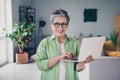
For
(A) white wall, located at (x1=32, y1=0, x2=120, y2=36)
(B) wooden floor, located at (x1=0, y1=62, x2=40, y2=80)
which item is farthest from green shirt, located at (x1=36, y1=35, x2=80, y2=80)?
(A) white wall, located at (x1=32, y1=0, x2=120, y2=36)

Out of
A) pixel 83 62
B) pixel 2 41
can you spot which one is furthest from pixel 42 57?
pixel 2 41

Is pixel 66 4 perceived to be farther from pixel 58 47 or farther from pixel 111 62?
pixel 58 47

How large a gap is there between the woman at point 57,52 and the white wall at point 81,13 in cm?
754

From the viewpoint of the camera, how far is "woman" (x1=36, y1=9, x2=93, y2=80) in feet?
4.60

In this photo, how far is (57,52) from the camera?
4.64 ft

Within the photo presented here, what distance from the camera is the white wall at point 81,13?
29.3 feet

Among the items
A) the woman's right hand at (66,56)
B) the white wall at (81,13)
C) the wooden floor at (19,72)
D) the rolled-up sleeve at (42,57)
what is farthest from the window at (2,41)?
the woman's right hand at (66,56)

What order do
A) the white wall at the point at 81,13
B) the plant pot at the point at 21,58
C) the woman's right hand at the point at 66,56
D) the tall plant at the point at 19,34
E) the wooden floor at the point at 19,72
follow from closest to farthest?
the woman's right hand at the point at 66,56 < the wooden floor at the point at 19,72 < the tall plant at the point at 19,34 < the plant pot at the point at 21,58 < the white wall at the point at 81,13

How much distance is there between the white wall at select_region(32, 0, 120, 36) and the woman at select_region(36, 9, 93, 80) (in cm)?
754

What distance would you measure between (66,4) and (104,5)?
1.54 metres

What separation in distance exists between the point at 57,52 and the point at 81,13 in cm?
771

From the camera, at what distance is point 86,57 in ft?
4.79

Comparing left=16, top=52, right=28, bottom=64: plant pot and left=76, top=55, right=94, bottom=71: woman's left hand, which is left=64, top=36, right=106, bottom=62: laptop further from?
left=16, top=52, right=28, bottom=64: plant pot

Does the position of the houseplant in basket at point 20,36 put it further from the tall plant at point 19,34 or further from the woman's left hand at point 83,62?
the woman's left hand at point 83,62
